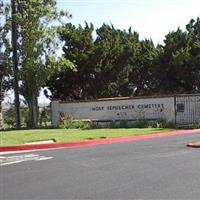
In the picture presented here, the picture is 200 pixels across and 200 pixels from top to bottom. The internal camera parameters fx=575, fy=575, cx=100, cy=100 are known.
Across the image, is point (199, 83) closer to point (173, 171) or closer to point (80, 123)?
point (80, 123)

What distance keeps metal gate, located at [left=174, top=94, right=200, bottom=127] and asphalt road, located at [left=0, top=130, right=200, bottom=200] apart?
57.1ft

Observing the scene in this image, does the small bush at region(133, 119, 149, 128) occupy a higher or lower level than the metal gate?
lower

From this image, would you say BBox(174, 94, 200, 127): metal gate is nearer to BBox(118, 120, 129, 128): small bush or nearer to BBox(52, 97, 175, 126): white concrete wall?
BBox(52, 97, 175, 126): white concrete wall

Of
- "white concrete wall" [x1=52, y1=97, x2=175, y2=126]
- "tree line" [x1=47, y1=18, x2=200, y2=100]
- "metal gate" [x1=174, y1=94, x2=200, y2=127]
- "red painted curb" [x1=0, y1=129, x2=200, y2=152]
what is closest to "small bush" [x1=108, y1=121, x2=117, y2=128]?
"white concrete wall" [x1=52, y1=97, x2=175, y2=126]

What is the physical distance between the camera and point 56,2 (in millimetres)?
41438

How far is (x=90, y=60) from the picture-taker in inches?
1882

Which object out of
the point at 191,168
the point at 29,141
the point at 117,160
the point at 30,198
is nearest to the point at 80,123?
the point at 29,141

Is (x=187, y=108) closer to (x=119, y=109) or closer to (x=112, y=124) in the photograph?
(x=119, y=109)

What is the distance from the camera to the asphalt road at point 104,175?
11.3 m

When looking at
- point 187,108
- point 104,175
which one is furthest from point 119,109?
point 104,175

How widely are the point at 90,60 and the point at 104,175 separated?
34.4 metres

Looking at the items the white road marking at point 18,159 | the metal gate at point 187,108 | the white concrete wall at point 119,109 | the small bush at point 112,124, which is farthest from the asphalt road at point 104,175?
the white concrete wall at point 119,109

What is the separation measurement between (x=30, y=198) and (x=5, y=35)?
Result: 31.7 m

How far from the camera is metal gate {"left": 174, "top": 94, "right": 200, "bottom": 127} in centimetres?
3722
